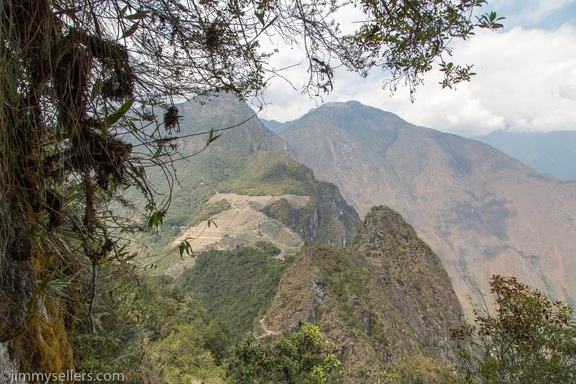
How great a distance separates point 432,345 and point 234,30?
40193 millimetres

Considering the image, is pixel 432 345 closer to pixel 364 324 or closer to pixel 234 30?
pixel 364 324

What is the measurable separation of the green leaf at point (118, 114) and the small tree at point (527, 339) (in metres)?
6.13

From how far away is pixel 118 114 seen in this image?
6.09 feet

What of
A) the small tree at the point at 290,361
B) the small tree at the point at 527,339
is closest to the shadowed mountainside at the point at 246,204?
the small tree at the point at 290,361

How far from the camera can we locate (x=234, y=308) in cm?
4709

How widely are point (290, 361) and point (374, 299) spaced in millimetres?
29019

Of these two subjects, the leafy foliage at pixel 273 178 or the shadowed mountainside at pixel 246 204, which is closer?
the shadowed mountainside at pixel 246 204

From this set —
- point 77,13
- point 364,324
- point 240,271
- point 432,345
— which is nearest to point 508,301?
point 77,13

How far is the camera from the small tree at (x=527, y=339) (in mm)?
5117

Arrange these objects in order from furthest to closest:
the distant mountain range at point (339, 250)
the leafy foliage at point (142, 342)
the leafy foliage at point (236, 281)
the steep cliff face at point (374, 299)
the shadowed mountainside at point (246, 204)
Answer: the shadowed mountainside at point (246, 204)
the leafy foliage at point (236, 281)
the distant mountain range at point (339, 250)
the steep cliff face at point (374, 299)
the leafy foliage at point (142, 342)

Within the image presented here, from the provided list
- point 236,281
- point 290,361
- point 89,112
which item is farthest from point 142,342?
point 236,281
